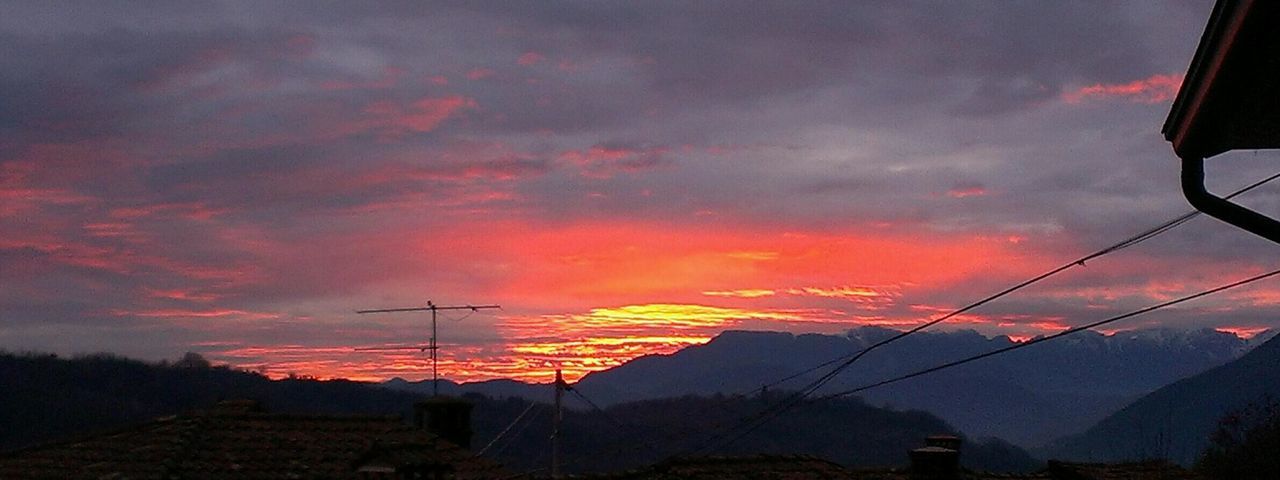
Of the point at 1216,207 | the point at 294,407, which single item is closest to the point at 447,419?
the point at 1216,207

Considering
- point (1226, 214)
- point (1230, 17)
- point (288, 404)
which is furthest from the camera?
point (288, 404)

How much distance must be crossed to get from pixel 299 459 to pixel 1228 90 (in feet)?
65.6

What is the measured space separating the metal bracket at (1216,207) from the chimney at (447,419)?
902 inches

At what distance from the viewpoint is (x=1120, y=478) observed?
97.0 ft

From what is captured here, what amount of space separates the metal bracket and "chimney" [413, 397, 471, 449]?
75.2 feet

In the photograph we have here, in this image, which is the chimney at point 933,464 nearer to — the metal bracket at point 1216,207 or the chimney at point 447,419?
the chimney at point 447,419

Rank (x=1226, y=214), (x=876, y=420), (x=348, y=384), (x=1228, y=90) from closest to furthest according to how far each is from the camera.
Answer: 1. (x=1228, y=90)
2. (x=1226, y=214)
3. (x=348, y=384)
4. (x=876, y=420)

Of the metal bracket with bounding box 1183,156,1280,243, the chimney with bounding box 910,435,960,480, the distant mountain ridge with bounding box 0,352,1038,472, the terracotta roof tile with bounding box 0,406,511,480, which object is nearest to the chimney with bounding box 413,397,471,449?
the terracotta roof tile with bounding box 0,406,511,480

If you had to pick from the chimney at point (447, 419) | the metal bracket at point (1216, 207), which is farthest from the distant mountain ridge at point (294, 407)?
the metal bracket at point (1216, 207)

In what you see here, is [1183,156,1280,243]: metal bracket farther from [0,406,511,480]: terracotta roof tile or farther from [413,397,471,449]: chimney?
[413,397,471,449]: chimney

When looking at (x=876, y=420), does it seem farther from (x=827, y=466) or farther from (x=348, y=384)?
(x=827, y=466)

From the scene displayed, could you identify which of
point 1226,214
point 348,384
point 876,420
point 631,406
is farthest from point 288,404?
point 876,420

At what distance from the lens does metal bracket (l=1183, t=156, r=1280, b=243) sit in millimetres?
7457

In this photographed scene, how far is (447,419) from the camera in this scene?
28.8 m
